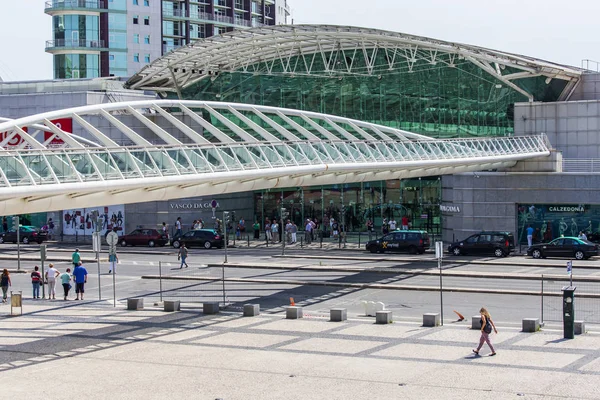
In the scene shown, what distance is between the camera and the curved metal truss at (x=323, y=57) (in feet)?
182

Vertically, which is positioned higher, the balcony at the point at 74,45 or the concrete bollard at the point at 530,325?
the balcony at the point at 74,45

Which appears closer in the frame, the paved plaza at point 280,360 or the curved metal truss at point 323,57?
the paved plaza at point 280,360

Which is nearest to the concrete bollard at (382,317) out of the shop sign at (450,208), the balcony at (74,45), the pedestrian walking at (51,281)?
the pedestrian walking at (51,281)

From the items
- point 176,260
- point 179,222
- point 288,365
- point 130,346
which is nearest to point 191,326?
point 130,346

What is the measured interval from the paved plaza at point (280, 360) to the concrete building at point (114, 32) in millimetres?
73405

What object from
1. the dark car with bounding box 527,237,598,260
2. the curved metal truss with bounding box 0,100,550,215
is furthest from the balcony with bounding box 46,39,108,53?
the dark car with bounding box 527,237,598,260

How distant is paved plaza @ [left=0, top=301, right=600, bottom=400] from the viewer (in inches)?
795

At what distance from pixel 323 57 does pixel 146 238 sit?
14.3 metres

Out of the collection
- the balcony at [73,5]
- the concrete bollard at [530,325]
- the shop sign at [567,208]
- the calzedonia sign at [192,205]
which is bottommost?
the concrete bollard at [530,325]

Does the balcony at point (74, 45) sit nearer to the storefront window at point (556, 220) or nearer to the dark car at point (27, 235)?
the dark car at point (27, 235)

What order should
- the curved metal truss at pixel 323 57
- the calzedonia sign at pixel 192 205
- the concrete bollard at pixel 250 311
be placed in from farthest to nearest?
the calzedonia sign at pixel 192 205, the curved metal truss at pixel 323 57, the concrete bollard at pixel 250 311

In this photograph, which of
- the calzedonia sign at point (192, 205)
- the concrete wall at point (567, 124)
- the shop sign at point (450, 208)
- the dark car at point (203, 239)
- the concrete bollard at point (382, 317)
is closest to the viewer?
the concrete bollard at point (382, 317)

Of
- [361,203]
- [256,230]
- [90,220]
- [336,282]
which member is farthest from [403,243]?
[90,220]

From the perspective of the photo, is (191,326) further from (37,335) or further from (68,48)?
(68,48)
